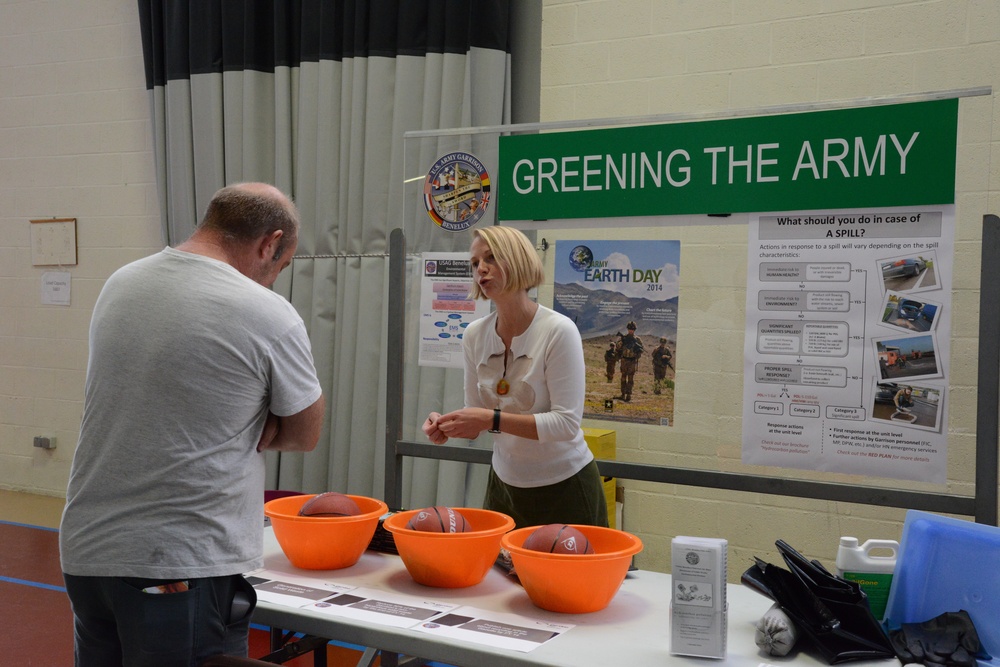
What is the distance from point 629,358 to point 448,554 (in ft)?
3.28

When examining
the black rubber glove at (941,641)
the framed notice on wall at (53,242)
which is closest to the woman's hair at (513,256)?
the black rubber glove at (941,641)

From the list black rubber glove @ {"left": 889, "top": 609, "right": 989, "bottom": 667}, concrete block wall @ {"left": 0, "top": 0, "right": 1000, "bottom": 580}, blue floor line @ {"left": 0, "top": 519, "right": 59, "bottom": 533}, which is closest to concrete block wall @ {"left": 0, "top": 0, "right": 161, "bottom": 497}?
concrete block wall @ {"left": 0, "top": 0, "right": 1000, "bottom": 580}

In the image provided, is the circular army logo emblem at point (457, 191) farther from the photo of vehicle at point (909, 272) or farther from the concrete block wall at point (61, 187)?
the concrete block wall at point (61, 187)

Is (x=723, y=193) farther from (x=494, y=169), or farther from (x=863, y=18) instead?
(x=863, y=18)

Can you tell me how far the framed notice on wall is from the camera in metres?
5.29

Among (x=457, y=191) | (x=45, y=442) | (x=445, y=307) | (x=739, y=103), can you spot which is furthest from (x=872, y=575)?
(x=45, y=442)

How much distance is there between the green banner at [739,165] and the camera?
214cm

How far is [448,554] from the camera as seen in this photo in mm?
1680

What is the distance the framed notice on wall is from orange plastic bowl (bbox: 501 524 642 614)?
4594mm

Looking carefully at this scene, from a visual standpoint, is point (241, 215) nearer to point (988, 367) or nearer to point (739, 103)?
point (988, 367)

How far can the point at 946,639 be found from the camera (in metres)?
1.45

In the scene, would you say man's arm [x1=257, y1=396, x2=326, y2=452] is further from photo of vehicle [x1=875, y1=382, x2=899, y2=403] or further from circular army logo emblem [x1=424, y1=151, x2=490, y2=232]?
photo of vehicle [x1=875, y1=382, x2=899, y2=403]

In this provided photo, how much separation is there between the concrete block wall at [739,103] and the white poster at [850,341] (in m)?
0.04

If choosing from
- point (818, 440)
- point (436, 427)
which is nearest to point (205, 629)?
point (436, 427)
